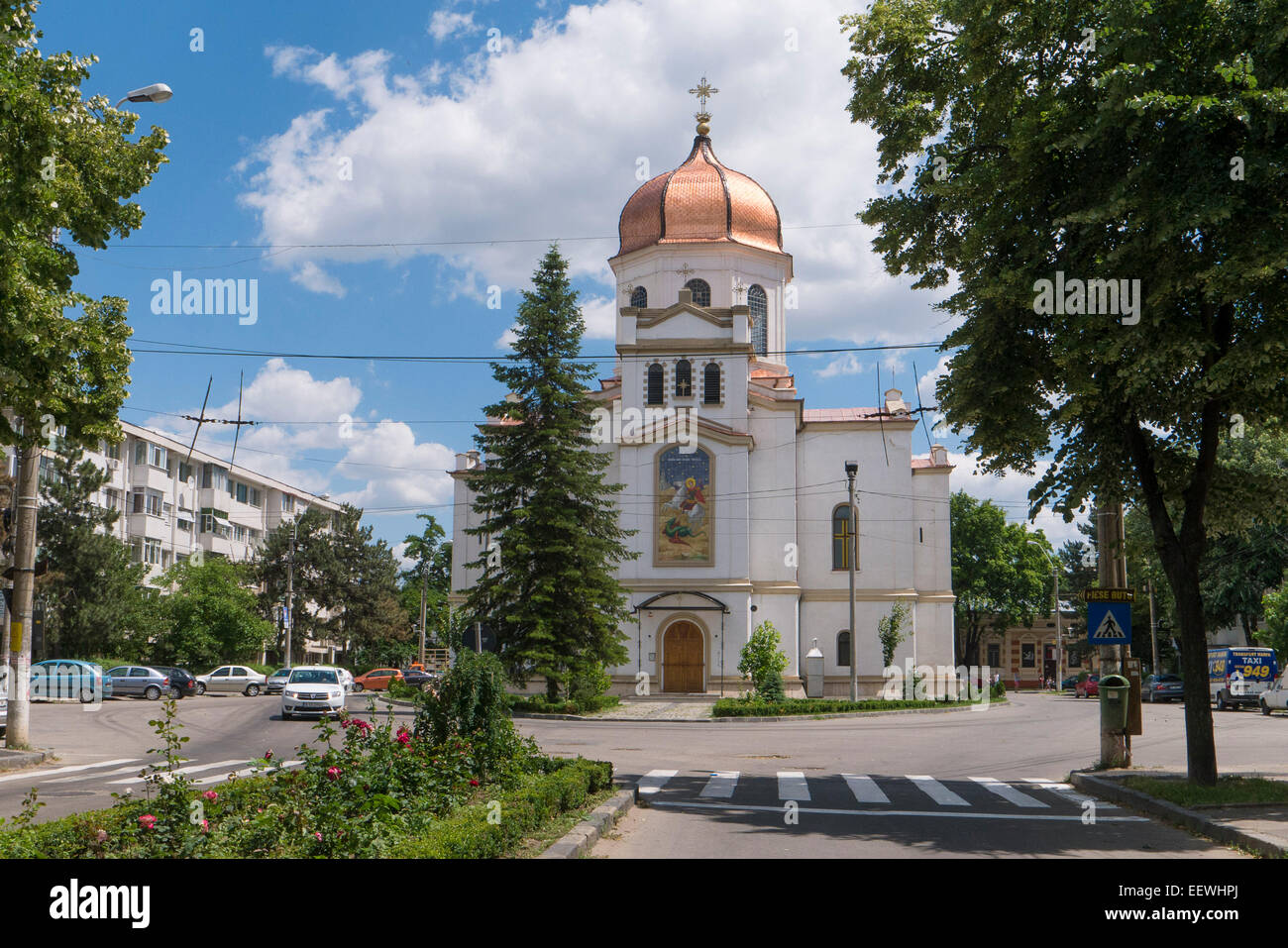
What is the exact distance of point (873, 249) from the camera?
15852mm

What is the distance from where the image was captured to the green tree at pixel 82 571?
49.0m

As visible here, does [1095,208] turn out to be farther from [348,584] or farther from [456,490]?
[348,584]

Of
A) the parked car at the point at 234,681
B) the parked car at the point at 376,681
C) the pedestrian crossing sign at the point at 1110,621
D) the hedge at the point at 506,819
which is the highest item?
the pedestrian crossing sign at the point at 1110,621

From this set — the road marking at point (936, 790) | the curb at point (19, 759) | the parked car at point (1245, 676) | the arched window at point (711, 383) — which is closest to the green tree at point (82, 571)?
the arched window at point (711, 383)

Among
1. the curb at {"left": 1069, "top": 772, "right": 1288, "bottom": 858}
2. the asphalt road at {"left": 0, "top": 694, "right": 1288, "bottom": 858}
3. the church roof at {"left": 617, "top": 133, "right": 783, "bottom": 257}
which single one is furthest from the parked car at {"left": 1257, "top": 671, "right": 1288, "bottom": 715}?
the curb at {"left": 1069, "top": 772, "right": 1288, "bottom": 858}

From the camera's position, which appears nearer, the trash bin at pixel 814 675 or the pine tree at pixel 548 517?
the pine tree at pixel 548 517

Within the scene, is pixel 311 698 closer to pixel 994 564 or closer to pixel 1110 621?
pixel 1110 621

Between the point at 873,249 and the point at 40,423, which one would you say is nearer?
the point at 40,423

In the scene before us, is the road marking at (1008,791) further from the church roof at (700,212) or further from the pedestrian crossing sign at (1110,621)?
the church roof at (700,212)

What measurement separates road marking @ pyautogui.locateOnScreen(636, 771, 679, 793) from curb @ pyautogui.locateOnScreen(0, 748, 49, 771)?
10.2 meters

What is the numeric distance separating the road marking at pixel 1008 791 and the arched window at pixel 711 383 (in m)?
29.5

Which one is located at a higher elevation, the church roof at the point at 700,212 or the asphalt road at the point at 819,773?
the church roof at the point at 700,212
